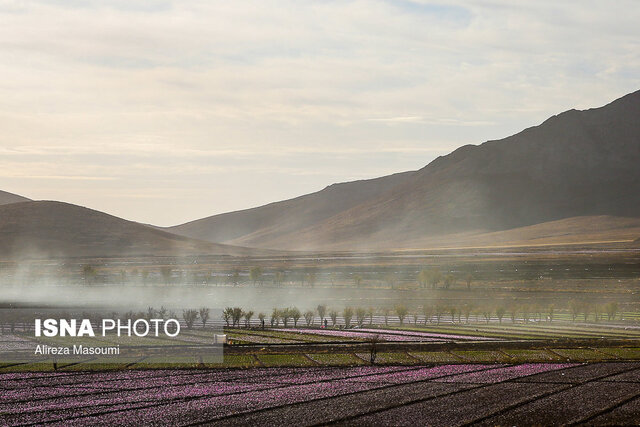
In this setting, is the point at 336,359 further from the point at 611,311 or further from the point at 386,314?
the point at 611,311

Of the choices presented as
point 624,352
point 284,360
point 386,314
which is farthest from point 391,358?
point 386,314

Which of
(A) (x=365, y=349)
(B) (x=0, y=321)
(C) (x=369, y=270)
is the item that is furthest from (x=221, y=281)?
(A) (x=365, y=349)

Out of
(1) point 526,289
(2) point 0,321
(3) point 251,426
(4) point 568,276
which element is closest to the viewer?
(3) point 251,426

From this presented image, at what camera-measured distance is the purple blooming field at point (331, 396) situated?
39125 mm

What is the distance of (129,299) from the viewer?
400 ft

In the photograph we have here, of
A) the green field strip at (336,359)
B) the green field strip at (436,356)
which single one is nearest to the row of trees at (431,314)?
the green field strip at (436,356)

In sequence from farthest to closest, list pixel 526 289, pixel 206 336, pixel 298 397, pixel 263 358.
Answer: pixel 526 289, pixel 206 336, pixel 263 358, pixel 298 397

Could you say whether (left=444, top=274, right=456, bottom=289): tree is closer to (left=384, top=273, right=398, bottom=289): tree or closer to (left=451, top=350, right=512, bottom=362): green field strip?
(left=384, top=273, right=398, bottom=289): tree

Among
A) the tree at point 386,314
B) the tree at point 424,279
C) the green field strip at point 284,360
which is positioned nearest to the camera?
the green field strip at point 284,360

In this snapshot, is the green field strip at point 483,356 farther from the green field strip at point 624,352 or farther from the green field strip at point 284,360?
the green field strip at point 284,360

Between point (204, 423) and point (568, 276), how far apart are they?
5206 inches

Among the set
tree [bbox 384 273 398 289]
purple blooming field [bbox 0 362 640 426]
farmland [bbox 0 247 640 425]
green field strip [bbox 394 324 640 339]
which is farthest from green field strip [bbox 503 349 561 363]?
tree [bbox 384 273 398 289]

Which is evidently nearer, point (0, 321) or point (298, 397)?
point (298, 397)

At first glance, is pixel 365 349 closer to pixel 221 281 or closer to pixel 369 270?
pixel 221 281
